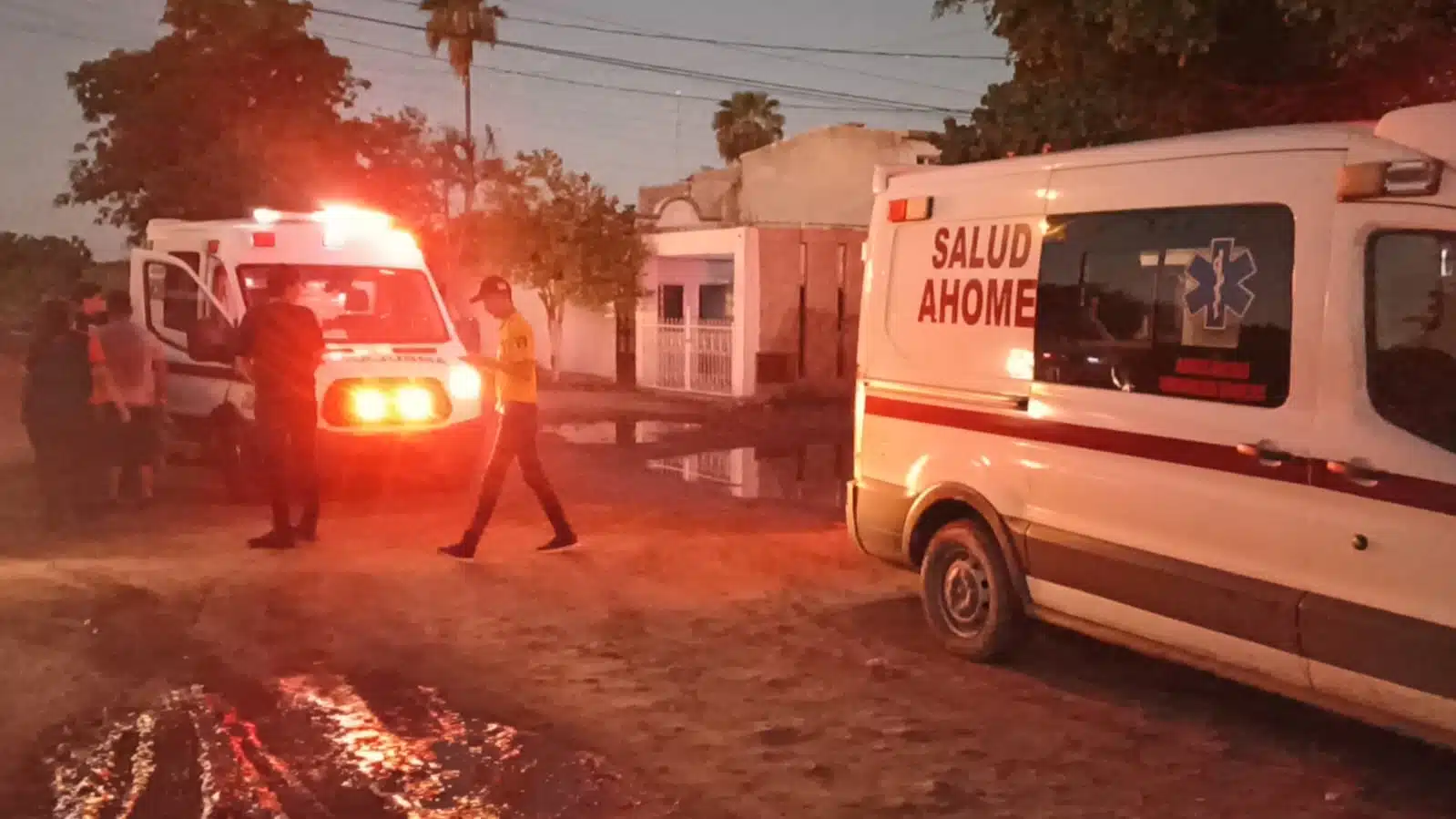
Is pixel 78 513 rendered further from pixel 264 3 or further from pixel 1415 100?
pixel 264 3

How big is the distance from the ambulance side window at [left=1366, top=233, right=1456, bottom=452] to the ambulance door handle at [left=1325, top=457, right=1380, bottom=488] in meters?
0.18

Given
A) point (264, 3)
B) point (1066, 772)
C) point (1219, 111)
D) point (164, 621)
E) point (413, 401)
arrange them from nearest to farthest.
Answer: point (1066, 772) → point (164, 621) → point (1219, 111) → point (413, 401) → point (264, 3)

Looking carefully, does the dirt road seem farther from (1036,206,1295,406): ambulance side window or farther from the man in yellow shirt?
(1036,206,1295,406): ambulance side window

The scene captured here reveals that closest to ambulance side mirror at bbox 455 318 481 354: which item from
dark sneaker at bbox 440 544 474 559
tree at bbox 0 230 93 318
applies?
dark sneaker at bbox 440 544 474 559

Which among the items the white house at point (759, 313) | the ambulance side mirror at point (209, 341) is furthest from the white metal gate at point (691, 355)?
the ambulance side mirror at point (209, 341)

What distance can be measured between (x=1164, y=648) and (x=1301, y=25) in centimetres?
557

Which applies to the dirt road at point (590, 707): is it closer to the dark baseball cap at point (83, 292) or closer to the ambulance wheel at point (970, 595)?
the ambulance wheel at point (970, 595)

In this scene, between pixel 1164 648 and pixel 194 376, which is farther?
pixel 194 376

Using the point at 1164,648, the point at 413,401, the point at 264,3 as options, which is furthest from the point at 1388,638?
the point at 264,3

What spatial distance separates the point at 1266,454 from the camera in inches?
193

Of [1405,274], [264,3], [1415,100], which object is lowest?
[1405,274]

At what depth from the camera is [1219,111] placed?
9.86m

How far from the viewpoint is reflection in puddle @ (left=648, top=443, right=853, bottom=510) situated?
1235 centimetres

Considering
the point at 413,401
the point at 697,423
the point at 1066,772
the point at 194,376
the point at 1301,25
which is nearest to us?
the point at 1066,772
